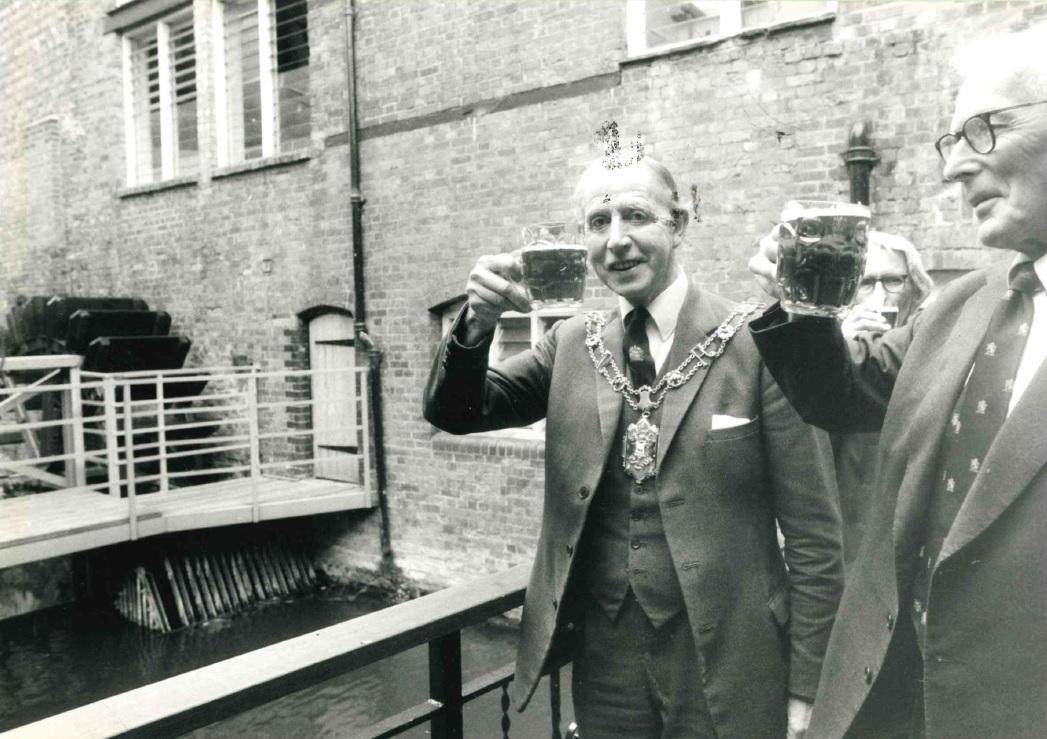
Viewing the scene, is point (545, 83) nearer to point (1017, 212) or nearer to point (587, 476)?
point (587, 476)

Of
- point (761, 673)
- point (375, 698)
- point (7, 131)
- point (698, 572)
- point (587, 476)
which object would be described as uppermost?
point (7, 131)

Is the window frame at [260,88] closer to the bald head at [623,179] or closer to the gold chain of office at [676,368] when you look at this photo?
the bald head at [623,179]

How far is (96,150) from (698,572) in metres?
10.0

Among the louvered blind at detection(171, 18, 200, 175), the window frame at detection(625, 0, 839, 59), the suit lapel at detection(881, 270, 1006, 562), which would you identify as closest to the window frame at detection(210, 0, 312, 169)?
the louvered blind at detection(171, 18, 200, 175)

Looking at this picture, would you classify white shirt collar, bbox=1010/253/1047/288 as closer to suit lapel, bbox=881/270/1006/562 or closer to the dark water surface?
suit lapel, bbox=881/270/1006/562

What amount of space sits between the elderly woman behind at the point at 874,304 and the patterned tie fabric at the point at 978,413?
0.90m

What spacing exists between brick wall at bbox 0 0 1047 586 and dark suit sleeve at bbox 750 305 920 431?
3587 millimetres

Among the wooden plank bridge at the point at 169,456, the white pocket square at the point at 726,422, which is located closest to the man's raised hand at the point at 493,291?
the white pocket square at the point at 726,422

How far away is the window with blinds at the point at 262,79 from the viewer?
315 inches

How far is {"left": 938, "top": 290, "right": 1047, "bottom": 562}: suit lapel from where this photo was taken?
1.09m

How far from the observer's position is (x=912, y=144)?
15.6 ft

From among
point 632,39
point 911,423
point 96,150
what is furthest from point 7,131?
point 911,423

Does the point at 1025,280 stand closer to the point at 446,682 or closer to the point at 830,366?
the point at 830,366

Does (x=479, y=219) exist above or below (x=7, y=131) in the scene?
below
